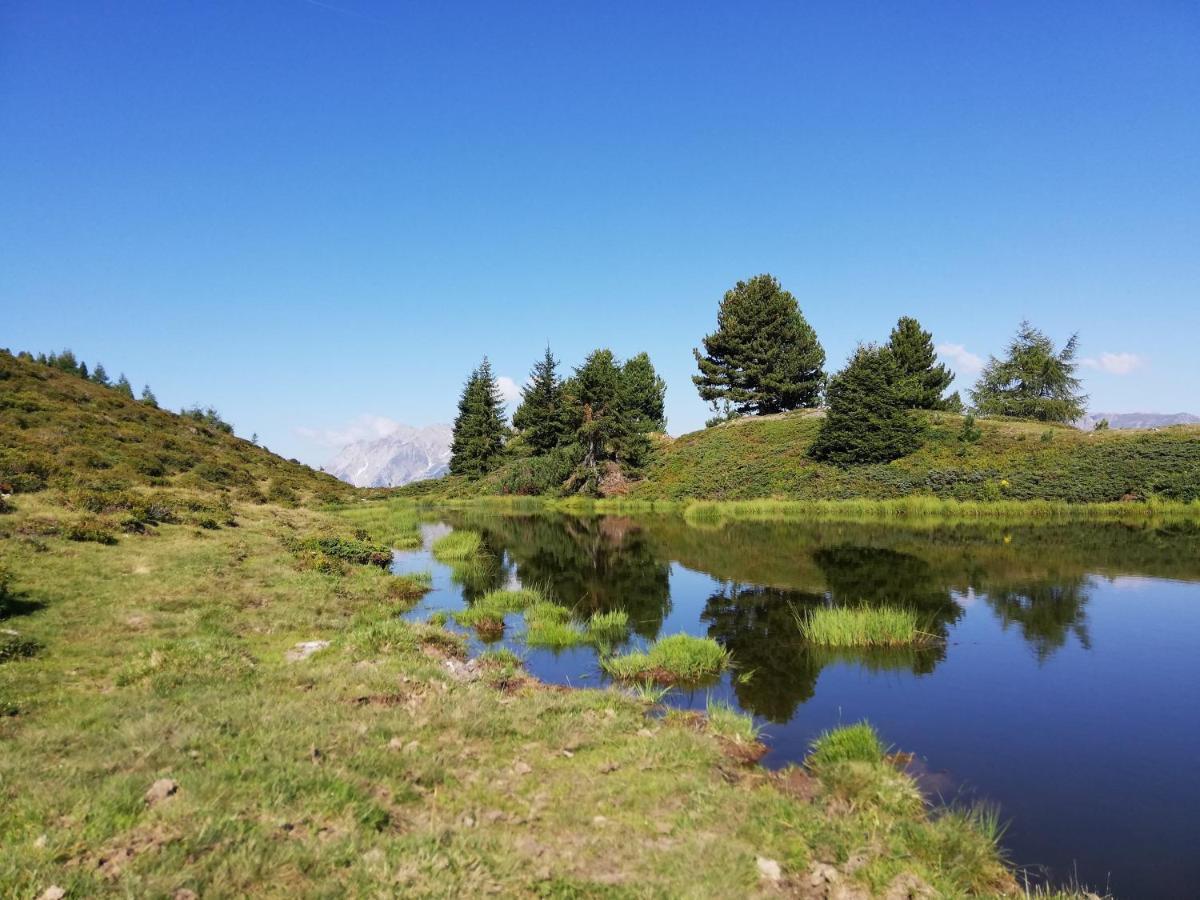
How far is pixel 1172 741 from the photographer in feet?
36.3

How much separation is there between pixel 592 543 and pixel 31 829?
34.3m

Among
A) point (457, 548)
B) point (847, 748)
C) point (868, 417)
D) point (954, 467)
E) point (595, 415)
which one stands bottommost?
point (847, 748)

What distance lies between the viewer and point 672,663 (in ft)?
46.6

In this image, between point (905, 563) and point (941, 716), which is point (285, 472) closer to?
point (905, 563)

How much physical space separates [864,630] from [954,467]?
43594 mm

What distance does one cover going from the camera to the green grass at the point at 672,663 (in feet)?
45.8

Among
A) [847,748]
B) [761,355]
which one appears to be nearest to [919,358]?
[761,355]

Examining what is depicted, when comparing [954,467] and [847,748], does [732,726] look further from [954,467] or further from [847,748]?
[954,467]

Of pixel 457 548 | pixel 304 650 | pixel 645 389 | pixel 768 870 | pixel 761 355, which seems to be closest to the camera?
pixel 768 870

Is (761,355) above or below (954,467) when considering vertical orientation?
above

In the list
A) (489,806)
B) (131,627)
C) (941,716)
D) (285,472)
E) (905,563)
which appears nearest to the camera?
(489,806)

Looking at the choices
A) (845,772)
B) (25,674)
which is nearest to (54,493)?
(25,674)

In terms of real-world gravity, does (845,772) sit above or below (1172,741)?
above

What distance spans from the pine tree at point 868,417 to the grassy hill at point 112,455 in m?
47.6
